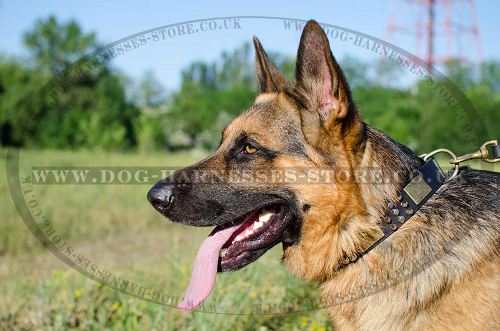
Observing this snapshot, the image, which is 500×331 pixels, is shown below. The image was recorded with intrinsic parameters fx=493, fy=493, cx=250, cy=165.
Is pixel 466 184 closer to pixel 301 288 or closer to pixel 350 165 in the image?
pixel 350 165

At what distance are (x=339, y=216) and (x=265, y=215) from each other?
0.60 meters

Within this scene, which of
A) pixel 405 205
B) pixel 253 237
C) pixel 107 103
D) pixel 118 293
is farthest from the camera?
pixel 107 103

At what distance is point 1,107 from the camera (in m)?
36.8

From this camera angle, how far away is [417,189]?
3.20 metres

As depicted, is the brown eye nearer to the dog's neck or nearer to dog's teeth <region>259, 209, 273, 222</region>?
dog's teeth <region>259, 209, 273, 222</region>

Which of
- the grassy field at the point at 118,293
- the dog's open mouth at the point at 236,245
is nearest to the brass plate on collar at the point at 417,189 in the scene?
the dog's open mouth at the point at 236,245

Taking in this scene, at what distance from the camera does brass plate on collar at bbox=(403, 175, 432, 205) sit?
3.20 meters

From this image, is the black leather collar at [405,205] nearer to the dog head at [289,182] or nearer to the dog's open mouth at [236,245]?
the dog head at [289,182]

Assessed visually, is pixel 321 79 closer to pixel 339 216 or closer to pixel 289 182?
pixel 289 182

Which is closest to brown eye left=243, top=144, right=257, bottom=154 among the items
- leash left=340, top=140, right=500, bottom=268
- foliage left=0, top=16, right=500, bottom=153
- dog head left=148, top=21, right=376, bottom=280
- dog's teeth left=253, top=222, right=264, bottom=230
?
dog head left=148, top=21, right=376, bottom=280

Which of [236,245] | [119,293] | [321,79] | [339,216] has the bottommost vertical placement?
[119,293]

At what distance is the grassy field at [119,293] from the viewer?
4.58m

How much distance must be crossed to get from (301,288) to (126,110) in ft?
100

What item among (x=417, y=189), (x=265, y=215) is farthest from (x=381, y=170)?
(x=265, y=215)
